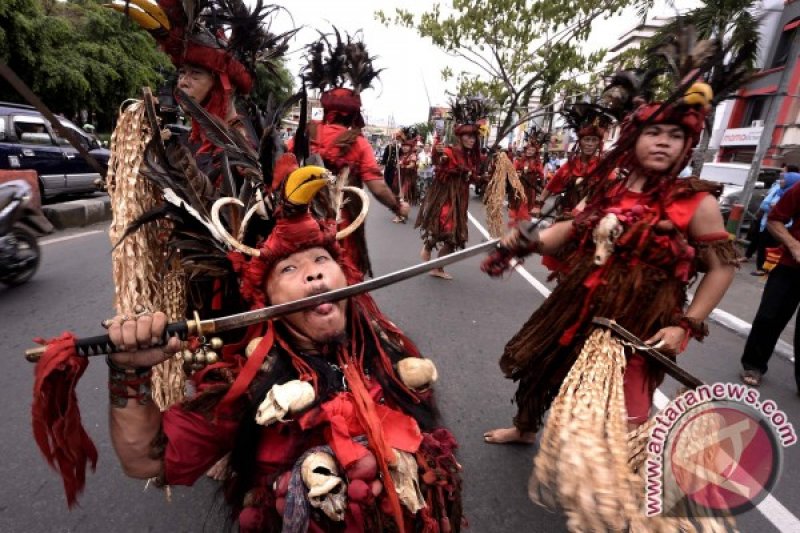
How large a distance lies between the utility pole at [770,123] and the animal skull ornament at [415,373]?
25.7 feet

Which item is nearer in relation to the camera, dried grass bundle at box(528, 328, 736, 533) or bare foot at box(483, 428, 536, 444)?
dried grass bundle at box(528, 328, 736, 533)

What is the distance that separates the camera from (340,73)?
14.4 feet

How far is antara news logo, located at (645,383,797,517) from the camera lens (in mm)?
1524

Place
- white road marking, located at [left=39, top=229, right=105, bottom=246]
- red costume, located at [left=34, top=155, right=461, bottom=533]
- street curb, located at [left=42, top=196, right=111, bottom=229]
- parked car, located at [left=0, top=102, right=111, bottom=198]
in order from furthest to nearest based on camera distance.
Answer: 1. parked car, located at [left=0, top=102, right=111, bottom=198]
2. street curb, located at [left=42, top=196, right=111, bottom=229]
3. white road marking, located at [left=39, top=229, right=105, bottom=246]
4. red costume, located at [left=34, top=155, right=461, bottom=533]

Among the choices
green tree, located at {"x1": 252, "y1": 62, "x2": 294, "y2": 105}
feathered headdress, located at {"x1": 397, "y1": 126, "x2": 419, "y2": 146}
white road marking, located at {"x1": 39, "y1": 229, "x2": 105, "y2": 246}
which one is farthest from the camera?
feathered headdress, located at {"x1": 397, "y1": 126, "x2": 419, "y2": 146}

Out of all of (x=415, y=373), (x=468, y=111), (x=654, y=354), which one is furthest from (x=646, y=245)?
(x=468, y=111)

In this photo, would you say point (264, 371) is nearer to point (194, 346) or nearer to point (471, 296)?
point (194, 346)

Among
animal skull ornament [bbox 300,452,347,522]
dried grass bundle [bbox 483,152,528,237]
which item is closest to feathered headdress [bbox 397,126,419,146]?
dried grass bundle [bbox 483,152,528,237]

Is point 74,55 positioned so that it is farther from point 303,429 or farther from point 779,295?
point 779,295

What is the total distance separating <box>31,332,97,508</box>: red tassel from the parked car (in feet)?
25.0

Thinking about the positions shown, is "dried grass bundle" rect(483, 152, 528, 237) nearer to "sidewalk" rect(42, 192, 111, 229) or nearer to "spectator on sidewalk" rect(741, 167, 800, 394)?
"spectator on sidewalk" rect(741, 167, 800, 394)

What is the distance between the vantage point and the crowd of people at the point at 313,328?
1.35 metres

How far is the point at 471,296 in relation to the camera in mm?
→ 5883

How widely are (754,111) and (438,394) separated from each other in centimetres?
2863
